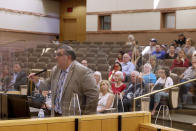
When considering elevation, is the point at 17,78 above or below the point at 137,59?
below

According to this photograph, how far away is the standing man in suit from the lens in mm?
2459

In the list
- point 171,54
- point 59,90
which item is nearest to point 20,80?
point 59,90

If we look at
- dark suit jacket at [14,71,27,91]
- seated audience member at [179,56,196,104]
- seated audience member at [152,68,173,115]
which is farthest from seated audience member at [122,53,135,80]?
dark suit jacket at [14,71,27,91]

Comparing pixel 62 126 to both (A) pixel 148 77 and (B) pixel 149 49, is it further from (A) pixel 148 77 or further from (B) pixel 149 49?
(B) pixel 149 49

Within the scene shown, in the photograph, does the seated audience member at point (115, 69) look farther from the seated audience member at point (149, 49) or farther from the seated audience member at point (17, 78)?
the seated audience member at point (17, 78)

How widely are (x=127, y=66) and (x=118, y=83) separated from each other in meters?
0.59

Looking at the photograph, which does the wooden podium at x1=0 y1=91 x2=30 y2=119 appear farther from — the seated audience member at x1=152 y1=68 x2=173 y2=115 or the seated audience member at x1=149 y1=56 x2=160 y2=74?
the seated audience member at x1=149 y1=56 x2=160 y2=74

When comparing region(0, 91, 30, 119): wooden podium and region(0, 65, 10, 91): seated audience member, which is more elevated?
region(0, 65, 10, 91): seated audience member

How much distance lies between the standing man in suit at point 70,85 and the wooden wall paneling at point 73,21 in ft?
27.6

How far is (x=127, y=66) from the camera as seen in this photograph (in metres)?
4.48

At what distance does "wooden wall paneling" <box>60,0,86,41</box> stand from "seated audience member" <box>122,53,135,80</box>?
20.7 feet

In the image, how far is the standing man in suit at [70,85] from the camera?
8.07ft

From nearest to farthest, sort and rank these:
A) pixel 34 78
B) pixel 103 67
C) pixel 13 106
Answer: pixel 13 106, pixel 34 78, pixel 103 67

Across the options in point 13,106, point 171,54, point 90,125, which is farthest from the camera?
point 171,54
